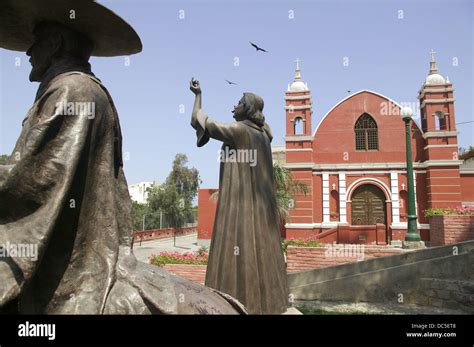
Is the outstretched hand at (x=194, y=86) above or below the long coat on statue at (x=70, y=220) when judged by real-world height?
above

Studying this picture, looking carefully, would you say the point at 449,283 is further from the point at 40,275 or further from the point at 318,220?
the point at 318,220

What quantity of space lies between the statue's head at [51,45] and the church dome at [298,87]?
69.3 ft

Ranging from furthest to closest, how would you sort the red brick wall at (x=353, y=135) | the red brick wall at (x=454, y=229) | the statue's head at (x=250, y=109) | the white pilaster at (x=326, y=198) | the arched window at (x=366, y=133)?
the arched window at (x=366, y=133) → the red brick wall at (x=353, y=135) → the white pilaster at (x=326, y=198) → the red brick wall at (x=454, y=229) → the statue's head at (x=250, y=109)

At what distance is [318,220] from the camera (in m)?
20.5

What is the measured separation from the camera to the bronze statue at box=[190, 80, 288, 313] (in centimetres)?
395

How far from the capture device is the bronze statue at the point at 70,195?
1305 mm

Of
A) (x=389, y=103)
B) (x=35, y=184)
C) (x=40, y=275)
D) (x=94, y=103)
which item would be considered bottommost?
(x=40, y=275)

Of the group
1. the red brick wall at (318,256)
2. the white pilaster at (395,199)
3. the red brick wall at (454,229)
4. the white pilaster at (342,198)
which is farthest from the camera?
the white pilaster at (342,198)

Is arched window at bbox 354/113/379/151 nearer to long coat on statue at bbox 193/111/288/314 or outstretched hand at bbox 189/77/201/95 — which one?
long coat on statue at bbox 193/111/288/314

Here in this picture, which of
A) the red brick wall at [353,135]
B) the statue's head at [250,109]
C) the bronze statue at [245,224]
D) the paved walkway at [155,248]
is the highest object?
the red brick wall at [353,135]

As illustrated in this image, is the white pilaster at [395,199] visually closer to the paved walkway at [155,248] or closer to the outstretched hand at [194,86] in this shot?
the paved walkway at [155,248]

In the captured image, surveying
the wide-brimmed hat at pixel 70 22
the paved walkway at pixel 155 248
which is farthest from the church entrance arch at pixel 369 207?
the wide-brimmed hat at pixel 70 22

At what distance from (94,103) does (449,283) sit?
875 cm
